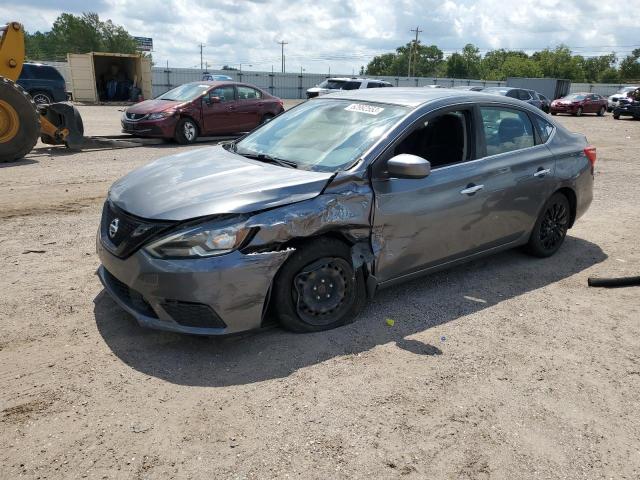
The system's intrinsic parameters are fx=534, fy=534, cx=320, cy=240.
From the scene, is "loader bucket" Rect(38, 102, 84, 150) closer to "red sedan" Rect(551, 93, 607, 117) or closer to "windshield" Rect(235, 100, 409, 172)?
"windshield" Rect(235, 100, 409, 172)

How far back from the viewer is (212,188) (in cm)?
349

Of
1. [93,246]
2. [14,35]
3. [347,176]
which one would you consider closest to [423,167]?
[347,176]

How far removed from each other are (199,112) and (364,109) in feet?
32.5

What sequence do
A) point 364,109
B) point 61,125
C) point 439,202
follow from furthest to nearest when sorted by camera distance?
point 61,125, point 364,109, point 439,202

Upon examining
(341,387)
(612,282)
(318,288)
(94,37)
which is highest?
(94,37)

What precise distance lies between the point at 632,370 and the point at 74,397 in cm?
345

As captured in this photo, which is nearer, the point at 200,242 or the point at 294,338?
the point at 200,242

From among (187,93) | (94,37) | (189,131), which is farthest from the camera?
(94,37)

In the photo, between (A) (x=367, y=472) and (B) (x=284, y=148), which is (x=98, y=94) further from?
(A) (x=367, y=472)

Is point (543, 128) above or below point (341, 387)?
above

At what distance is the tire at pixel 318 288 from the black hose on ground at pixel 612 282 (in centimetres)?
235

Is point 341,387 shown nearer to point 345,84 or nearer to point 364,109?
point 364,109

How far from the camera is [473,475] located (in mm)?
2543

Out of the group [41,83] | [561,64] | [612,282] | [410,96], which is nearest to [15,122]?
[410,96]
